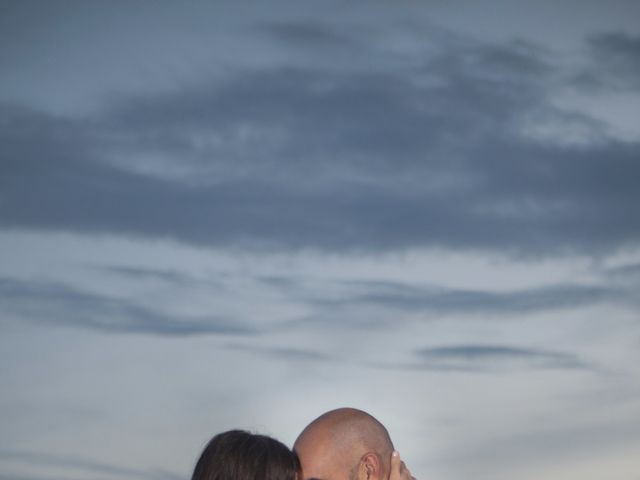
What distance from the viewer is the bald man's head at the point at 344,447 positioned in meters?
7.56

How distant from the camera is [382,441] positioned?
7.82m

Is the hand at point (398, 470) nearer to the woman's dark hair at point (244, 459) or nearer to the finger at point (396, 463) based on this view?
the finger at point (396, 463)

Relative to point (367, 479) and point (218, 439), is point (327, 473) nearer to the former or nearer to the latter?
point (367, 479)

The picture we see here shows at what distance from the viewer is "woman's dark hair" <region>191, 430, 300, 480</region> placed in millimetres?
6961

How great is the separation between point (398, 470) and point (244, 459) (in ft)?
4.57

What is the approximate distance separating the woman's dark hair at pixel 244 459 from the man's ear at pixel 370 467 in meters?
0.64

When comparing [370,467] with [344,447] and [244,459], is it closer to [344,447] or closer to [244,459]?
[344,447]

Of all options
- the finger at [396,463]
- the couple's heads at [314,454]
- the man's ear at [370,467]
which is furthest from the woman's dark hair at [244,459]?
the finger at [396,463]

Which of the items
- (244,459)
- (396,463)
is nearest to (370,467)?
(396,463)

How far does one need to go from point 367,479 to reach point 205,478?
144cm

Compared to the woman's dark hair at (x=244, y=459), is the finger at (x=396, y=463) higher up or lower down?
higher up

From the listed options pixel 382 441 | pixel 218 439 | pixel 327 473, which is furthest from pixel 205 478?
pixel 382 441

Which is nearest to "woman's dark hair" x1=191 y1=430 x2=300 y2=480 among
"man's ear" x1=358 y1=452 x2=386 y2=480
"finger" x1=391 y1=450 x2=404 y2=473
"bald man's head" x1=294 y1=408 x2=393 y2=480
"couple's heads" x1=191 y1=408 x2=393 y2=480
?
"couple's heads" x1=191 y1=408 x2=393 y2=480

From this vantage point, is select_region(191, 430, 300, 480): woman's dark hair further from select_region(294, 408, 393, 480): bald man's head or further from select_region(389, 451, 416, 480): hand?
select_region(389, 451, 416, 480): hand
